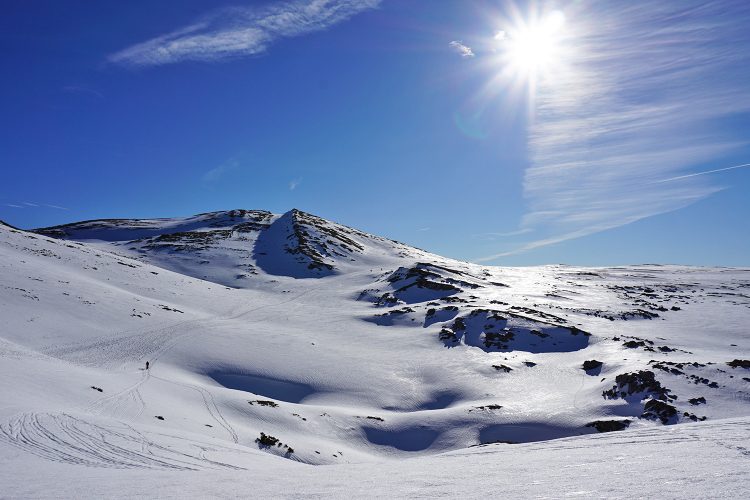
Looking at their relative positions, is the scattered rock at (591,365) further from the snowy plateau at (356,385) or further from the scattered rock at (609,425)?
the scattered rock at (609,425)

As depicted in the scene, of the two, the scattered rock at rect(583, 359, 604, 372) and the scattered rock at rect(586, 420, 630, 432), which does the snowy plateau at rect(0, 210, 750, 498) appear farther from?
the scattered rock at rect(583, 359, 604, 372)

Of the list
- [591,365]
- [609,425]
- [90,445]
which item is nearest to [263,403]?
[90,445]

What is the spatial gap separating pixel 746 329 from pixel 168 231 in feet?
405

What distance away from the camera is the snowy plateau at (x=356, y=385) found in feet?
31.0

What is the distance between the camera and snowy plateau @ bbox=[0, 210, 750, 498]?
9.45 m

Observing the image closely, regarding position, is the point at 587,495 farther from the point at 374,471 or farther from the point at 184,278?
the point at 184,278

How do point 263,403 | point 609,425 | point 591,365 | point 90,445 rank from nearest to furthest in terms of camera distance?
point 90,445 < point 609,425 < point 263,403 < point 591,365

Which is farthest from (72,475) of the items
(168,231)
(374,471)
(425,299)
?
(168,231)

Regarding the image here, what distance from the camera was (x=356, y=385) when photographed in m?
33.1

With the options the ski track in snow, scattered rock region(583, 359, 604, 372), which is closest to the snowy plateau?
the ski track in snow

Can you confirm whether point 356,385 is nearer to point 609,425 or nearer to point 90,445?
point 609,425

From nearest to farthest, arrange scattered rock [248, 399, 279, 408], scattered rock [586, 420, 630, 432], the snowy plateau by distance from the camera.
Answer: the snowy plateau → scattered rock [586, 420, 630, 432] → scattered rock [248, 399, 279, 408]

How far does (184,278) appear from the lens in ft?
219

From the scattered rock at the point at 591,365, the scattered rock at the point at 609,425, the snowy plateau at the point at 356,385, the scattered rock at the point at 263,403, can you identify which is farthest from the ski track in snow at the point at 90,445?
the scattered rock at the point at 591,365
